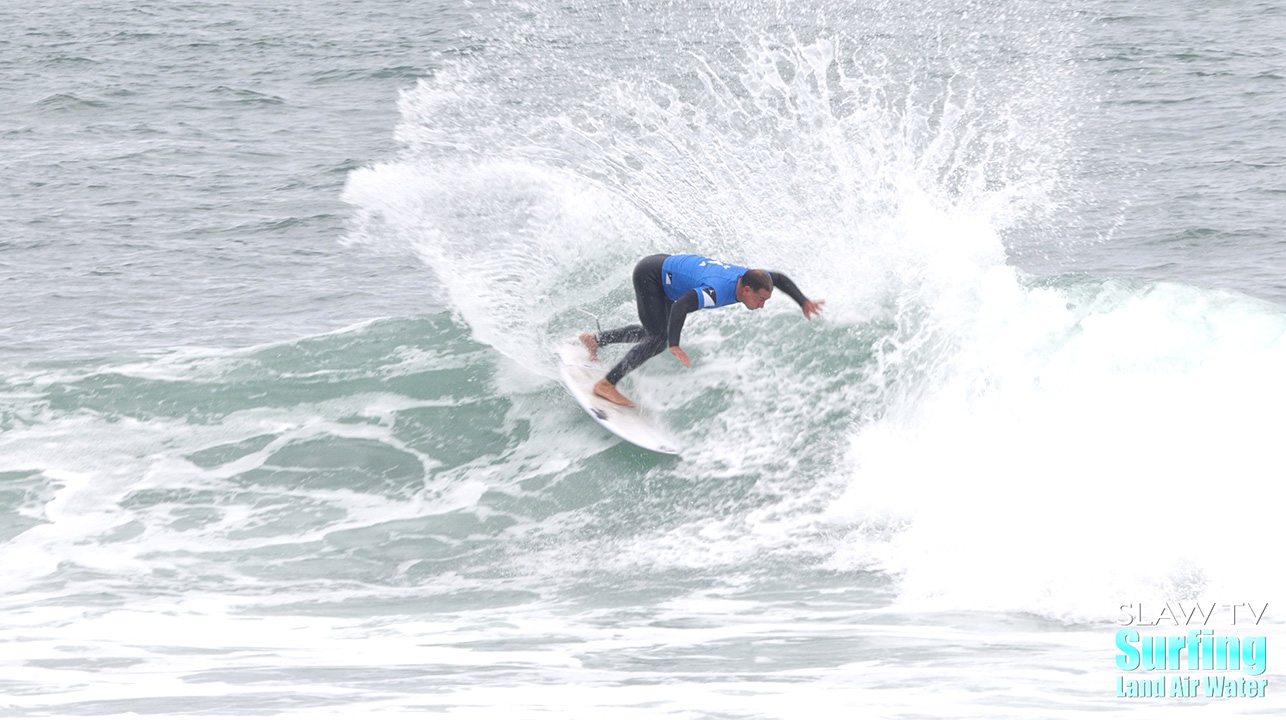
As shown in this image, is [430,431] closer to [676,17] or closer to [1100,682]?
[1100,682]

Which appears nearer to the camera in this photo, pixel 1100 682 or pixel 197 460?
pixel 1100 682

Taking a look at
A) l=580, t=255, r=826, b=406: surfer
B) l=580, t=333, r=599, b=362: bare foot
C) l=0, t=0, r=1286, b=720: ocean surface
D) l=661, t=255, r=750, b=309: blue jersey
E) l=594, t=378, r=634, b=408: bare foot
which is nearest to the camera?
l=0, t=0, r=1286, b=720: ocean surface

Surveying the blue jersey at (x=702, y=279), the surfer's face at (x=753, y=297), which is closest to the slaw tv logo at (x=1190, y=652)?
the surfer's face at (x=753, y=297)

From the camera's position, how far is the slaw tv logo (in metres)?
6.14

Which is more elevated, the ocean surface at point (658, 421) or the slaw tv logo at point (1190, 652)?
the ocean surface at point (658, 421)

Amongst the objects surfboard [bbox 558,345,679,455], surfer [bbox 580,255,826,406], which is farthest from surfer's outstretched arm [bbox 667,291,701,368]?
surfboard [bbox 558,345,679,455]

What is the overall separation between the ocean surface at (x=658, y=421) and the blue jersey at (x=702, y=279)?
3.30 feet

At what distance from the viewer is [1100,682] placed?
629 centimetres

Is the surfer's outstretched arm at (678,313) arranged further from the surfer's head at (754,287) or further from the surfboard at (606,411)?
the surfboard at (606,411)

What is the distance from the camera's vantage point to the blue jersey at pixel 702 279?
30.5ft

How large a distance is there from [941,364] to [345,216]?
9314mm

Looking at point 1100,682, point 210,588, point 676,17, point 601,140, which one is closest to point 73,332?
point 210,588

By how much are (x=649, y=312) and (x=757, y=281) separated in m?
1.26

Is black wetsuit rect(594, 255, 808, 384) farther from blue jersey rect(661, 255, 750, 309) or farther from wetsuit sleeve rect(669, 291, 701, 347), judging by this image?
wetsuit sleeve rect(669, 291, 701, 347)
